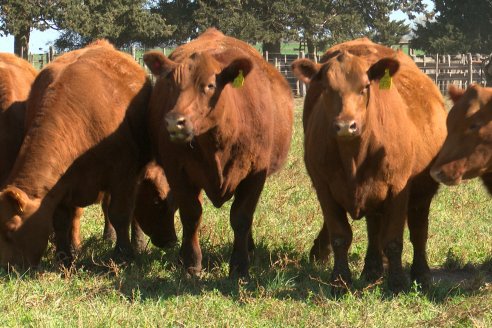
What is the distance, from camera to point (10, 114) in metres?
7.66

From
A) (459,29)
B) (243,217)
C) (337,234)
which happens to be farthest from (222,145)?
(459,29)

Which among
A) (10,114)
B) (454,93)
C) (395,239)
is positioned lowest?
(395,239)

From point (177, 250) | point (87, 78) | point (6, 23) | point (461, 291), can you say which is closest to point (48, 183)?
point (87, 78)

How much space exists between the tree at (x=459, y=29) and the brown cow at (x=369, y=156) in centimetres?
4594

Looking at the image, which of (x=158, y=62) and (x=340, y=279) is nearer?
(x=340, y=279)

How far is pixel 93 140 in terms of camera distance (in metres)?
7.08

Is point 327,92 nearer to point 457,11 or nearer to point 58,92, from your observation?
point 58,92

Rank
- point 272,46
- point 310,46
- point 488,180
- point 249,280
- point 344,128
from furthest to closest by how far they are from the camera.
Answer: point 310,46
point 272,46
point 488,180
point 249,280
point 344,128

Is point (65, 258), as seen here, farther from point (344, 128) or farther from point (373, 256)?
point (344, 128)

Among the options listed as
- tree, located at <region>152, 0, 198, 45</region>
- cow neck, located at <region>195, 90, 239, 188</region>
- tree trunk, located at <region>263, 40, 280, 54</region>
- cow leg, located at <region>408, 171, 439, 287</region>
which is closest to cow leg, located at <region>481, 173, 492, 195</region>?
cow leg, located at <region>408, 171, 439, 287</region>

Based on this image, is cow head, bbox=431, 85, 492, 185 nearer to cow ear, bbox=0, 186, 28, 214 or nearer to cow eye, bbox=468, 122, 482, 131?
cow eye, bbox=468, 122, 482, 131

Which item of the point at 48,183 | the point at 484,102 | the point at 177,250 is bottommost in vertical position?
the point at 177,250

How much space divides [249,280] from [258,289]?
55 cm

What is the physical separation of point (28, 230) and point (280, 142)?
2435 mm
